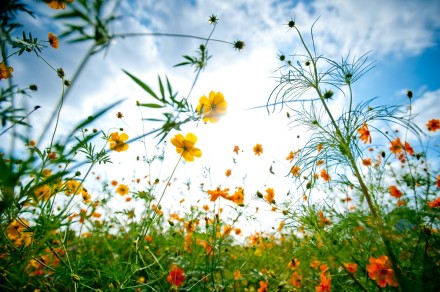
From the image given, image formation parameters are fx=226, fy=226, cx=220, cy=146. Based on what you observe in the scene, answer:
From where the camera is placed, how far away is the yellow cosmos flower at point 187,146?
1523mm

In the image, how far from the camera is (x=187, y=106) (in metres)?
0.84

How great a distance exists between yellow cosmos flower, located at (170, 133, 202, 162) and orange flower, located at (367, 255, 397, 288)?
1.30m

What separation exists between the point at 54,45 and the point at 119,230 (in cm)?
223

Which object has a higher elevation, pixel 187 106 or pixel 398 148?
pixel 398 148

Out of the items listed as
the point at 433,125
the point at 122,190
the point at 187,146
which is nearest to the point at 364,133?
the point at 187,146

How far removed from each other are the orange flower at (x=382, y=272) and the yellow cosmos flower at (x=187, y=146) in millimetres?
1305

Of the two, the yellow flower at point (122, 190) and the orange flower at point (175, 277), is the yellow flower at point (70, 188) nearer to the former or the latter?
the orange flower at point (175, 277)

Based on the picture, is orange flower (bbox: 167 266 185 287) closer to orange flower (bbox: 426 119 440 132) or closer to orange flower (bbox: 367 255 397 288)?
orange flower (bbox: 367 255 397 288)

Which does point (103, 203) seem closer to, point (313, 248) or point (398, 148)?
point (313, 248)

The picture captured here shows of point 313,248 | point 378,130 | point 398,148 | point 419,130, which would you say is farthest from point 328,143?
point 398,148

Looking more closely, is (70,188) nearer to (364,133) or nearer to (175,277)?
(175,277)

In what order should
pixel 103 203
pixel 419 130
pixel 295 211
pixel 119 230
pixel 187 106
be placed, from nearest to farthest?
1. pixel 187 106
2. pixel 419 130
3. pixel 295 211
4. pixel 103 203
5. pixel 119 230

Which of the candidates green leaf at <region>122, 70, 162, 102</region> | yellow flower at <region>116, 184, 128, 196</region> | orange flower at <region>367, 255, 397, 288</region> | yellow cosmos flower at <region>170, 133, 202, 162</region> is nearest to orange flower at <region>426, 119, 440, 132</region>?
orange flower at <region>367, 255, 397, 288</region>

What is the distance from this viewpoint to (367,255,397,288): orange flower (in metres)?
1.33
